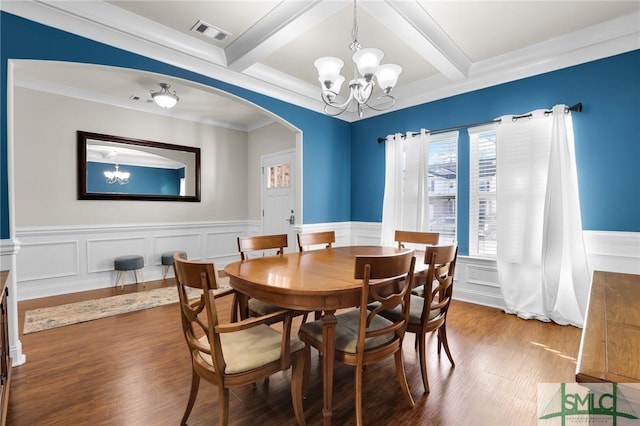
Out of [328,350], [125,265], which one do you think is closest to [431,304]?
[328,350]

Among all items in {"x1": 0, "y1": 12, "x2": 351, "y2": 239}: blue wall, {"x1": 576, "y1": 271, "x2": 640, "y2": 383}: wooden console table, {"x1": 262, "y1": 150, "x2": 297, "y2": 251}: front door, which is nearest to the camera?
{"x1": 576, "y1": 271, "x2": 640, "y2": 383}: wooden console table

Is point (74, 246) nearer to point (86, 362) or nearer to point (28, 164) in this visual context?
point (28, 164)

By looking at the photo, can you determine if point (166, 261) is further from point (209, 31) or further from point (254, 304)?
point (209, 31)

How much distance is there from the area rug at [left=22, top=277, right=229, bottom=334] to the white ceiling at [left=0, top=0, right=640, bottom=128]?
8.00ft

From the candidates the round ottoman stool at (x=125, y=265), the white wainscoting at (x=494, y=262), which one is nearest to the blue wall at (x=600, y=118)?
the white wainscoting at (x=494, y=262)

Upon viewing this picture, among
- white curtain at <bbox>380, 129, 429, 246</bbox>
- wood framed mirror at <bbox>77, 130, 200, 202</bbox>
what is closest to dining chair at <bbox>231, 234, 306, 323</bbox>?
white curtain at <bbox>380, 129, 429, 246</bbox>

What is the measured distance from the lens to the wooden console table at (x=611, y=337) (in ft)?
2.16

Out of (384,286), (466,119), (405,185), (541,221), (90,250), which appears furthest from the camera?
(90,250)

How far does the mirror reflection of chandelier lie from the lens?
4.42 meters

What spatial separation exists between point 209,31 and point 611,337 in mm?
3412

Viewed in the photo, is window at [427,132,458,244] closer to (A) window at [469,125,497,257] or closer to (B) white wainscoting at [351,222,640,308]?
(A) window at [469,125,497,257]

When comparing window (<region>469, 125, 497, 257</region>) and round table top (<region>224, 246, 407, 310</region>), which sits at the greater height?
window (<region>469, 125, 497, 257</region>)

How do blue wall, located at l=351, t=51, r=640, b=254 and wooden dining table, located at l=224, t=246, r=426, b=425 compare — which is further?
blue wall, located at l=351, t=51, r=640, b=254

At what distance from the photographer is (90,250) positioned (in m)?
4.24
